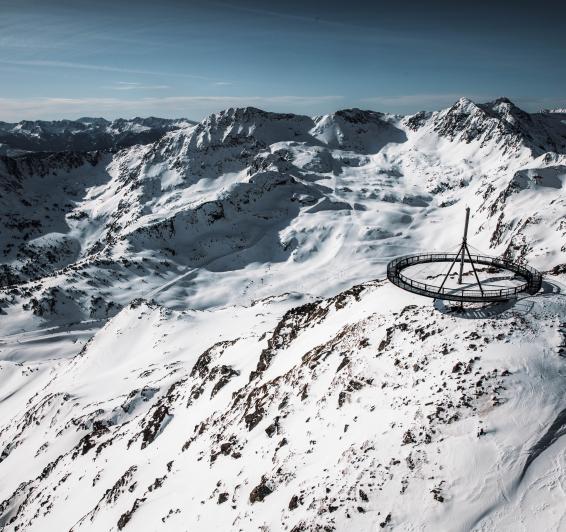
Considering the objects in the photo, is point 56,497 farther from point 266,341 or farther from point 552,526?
point 552,526

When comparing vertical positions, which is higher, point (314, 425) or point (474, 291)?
point (474, 291)

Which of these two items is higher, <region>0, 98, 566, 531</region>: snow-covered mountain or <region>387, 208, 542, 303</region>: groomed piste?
<region>387, 208, 542, 303</region>: groomed piste

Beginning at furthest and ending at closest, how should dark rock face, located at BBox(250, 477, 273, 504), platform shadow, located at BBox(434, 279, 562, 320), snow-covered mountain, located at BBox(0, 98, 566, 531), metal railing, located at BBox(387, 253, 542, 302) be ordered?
1. metal railing, located at BBox(387, 253, 542, 302)
2. platform shadow, located at BBox(434, 279, 562, 320)
3. dark rock face, located at BBox(250, 477, 273, 504)
4. snow-covered mountain, located at BBox(0, 98, 566, 531)

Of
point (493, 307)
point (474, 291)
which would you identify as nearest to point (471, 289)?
point (474, 291)

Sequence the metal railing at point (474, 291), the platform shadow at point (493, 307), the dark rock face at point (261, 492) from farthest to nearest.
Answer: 1. the metal railing at point (474, 291)
2. the platform shadow at point (493, 307)
3. the dark rock face at point (261, 492)

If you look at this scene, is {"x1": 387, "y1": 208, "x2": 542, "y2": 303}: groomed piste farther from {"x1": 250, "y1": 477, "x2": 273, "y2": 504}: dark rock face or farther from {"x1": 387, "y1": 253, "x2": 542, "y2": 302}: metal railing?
{"x1": 250, "y1": 477, "x2": 273, "y2": 504}: dark rock face

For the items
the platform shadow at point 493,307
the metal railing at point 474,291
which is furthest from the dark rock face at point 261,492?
the metal railing at point 474,291

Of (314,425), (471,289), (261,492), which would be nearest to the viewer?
(261,492)

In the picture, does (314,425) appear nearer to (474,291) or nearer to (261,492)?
(261,492)

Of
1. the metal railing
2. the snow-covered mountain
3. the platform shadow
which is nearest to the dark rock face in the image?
the snow-covered mountain

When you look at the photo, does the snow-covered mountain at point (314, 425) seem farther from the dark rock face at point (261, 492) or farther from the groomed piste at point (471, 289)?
the groomed piste at point (471, 289)

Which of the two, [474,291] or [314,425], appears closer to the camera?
[314,425]
